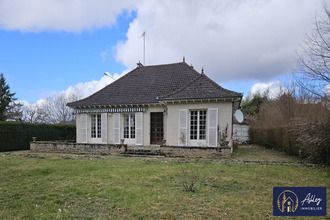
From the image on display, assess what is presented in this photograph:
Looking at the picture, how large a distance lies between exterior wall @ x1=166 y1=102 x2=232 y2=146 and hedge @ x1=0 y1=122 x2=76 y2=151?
13.0 meters

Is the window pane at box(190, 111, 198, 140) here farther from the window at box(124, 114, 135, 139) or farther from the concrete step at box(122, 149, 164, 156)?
the window at box(124, 114, 135, 139)

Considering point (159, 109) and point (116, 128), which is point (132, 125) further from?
point (159, 109)

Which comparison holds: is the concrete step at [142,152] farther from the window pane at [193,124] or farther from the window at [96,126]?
the window at [96,126]

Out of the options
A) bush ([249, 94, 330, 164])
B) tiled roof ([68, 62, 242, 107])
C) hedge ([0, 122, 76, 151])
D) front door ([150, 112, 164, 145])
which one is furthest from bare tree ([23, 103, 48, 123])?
bush ([249, 94, 330, 164])

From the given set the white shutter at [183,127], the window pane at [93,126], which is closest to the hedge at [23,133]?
the window pane at [93,126]

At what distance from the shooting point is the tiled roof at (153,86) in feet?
40.2

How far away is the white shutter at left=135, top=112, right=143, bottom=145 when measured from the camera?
13.7 metres

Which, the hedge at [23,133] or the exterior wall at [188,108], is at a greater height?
the exterior wall at [188,108]

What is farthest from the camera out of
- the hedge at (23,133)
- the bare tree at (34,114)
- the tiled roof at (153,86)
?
the bare tree at (34,114)

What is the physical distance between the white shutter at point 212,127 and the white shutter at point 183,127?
1362 millimetres

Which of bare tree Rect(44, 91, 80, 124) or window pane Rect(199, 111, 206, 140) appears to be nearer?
window pane Rect(199, 111, 206, 140)

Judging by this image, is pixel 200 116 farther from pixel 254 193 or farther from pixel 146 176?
pixel 254 193

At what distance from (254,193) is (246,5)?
32.6 ft

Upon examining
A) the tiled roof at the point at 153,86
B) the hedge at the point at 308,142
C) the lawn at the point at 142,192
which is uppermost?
the tiled roof at the point at 153,86
